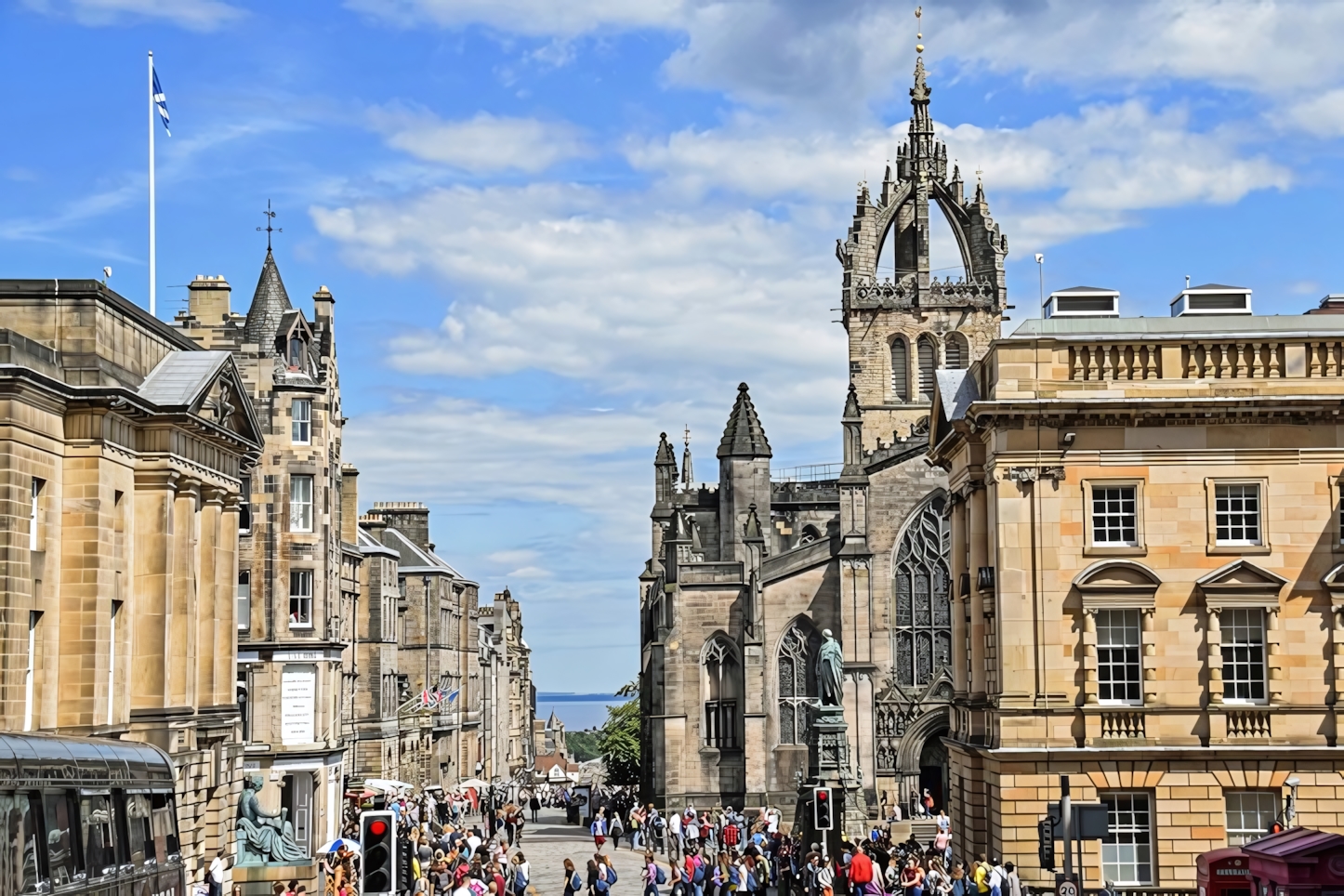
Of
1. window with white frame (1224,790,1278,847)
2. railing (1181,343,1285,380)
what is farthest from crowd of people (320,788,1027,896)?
railing (1181,343,1285,380)

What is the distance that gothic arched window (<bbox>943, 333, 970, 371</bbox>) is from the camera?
3381 inches

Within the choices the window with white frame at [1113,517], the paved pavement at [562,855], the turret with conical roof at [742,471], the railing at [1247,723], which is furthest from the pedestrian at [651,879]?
the turret with conical roof at [742,471]

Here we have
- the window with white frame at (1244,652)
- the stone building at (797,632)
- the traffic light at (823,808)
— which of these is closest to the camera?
the traffic light at (823,808)

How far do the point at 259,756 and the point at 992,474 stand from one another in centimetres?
2444

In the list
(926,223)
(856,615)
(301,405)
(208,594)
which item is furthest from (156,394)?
(926,223)

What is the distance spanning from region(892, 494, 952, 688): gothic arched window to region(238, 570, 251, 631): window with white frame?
24176 mm

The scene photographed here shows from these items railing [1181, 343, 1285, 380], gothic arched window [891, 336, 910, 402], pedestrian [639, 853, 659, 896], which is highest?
gothic arched window [891, 336, 910, 402]

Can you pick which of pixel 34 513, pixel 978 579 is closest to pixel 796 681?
pixel 978 579

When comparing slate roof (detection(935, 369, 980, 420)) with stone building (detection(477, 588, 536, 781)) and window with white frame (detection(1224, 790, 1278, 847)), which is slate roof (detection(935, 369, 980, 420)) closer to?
window with white frame (detection(1224, 790, 1278, 847))

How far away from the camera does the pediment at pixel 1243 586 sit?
35500 millimetres

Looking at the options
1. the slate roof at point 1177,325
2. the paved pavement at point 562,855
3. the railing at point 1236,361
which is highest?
the slate roof at point 1177,325

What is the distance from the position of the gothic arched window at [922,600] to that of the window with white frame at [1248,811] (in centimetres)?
3072

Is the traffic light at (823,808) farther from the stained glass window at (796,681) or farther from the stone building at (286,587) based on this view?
the stained glass window at (796,681)

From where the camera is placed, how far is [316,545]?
53250 mm
